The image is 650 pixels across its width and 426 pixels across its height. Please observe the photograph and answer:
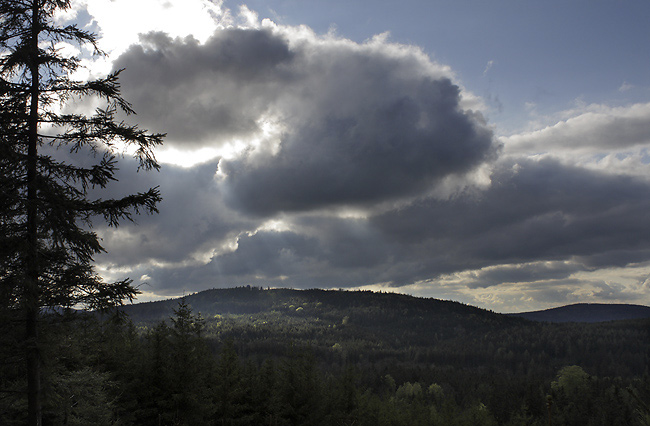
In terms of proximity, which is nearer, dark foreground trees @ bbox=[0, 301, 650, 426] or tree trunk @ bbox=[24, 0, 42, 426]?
tree trunk @ bbox=[24, 0, 42, 426]

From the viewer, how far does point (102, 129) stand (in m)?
13.0

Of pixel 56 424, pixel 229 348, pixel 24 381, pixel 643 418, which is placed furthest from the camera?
pixel 229 348

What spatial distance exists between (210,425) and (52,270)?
24726 millimetres

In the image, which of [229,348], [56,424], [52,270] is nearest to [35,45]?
[52,270]

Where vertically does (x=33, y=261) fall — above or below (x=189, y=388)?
above

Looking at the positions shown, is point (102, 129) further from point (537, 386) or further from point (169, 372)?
point (537, 386)

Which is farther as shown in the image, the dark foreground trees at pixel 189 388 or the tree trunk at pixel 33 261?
the dark foreground trees at pixel 189 388

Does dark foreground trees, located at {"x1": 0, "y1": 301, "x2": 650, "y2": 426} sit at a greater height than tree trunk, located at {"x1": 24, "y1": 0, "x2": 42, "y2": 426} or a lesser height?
lesser

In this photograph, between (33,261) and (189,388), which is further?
(189,388)

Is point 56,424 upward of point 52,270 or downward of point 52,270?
downward

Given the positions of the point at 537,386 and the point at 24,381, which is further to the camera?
the point at 537,386

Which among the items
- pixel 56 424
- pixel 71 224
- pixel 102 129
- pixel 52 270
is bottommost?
pixel 56 424

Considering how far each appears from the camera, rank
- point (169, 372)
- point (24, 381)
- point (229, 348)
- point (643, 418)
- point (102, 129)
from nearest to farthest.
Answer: point (102, 129), point (24, 381), point (643, 418), point (169, 372), point (229, 348)

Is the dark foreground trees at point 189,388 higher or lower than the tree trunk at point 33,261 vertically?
lower
